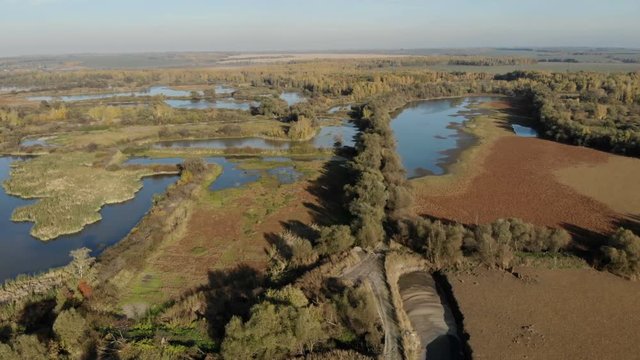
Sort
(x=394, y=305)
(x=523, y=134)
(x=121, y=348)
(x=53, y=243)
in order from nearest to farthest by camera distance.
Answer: (x=121, y=348)
(x=394, y=305)
(x=53, y=243)
(x=523, y=134)

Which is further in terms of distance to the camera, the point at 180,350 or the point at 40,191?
the point at 40,191

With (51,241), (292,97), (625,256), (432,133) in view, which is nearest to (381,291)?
(625,256)

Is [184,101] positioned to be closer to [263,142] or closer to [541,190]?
[263,142]

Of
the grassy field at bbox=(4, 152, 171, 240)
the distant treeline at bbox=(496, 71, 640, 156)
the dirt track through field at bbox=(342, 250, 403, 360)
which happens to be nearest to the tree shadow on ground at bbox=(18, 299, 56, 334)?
the grassy field at bbox=(4, 152, 171, 240)

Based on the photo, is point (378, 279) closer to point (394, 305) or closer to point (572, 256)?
point (394, 305)

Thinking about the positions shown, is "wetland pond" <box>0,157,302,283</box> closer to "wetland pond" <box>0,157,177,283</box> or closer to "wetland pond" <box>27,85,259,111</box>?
"wetland pond" <box>0,157,177,283</box>

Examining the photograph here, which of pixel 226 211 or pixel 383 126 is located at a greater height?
pixel 383 126

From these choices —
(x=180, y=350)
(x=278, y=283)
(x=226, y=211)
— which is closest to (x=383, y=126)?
(x=226, y=211)
